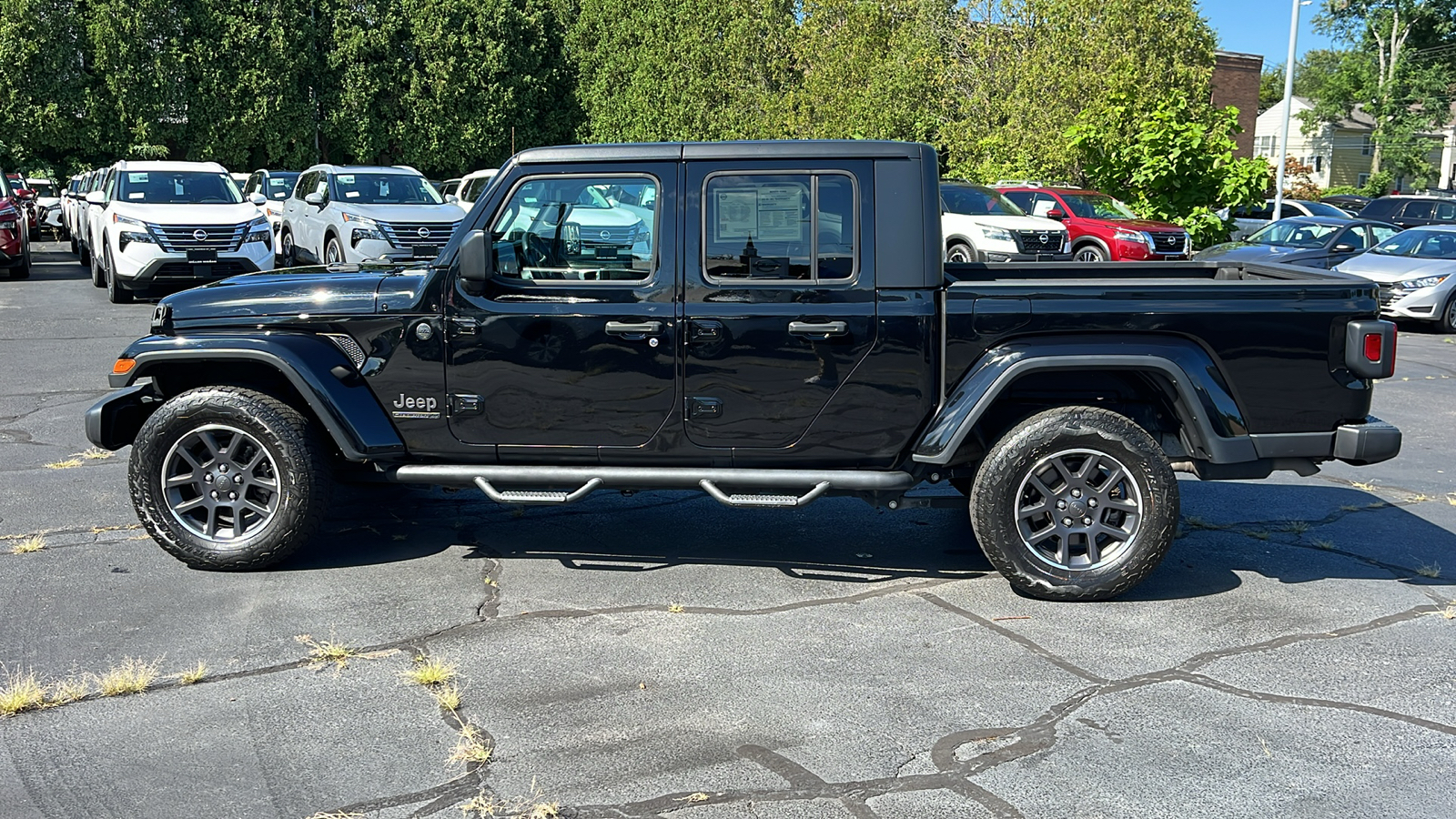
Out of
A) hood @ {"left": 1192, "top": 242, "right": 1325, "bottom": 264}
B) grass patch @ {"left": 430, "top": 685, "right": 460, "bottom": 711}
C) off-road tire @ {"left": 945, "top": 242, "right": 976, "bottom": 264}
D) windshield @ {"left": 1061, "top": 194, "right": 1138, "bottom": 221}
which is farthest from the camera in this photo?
windshield @ {"left": 1061, "top": 194, "right": 1138, "bottom": 221}

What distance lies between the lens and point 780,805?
3.56 meters

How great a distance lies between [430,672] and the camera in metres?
4.44

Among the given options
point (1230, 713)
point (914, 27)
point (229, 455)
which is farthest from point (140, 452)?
point (914, 27)

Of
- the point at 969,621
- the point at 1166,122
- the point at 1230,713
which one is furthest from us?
the point at 1166,122

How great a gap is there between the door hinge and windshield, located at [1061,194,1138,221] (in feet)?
56.0

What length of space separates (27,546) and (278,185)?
19523 mm

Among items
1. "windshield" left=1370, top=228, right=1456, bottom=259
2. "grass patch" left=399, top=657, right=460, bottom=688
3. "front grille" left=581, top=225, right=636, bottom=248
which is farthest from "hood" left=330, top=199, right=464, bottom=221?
"windshield" left=1370, top=228, right=1456, bottom=259

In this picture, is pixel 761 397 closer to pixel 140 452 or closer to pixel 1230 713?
pixel 1230 713

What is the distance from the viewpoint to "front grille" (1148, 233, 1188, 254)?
20.1 m

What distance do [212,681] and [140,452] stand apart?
5.10 feet

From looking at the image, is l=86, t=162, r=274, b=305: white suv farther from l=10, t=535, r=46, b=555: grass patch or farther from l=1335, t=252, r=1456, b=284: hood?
l=1335, t=252, r=1456, b=284: hood

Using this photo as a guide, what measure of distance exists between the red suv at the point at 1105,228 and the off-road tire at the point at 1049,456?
15.1 meters

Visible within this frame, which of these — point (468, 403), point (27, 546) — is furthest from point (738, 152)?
point (27, 546)

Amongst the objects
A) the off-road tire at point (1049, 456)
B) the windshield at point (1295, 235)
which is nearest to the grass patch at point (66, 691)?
the off-road tire at point (1049, 456)
